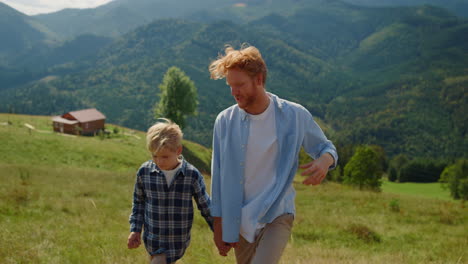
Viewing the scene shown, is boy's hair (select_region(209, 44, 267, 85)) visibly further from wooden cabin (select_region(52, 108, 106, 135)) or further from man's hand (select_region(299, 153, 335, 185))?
wooden cabin (select_region(52, 108, 106, 135))

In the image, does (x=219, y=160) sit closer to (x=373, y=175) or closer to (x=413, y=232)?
(x=413, y=232)

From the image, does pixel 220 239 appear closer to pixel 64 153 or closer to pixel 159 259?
pixel 159 259

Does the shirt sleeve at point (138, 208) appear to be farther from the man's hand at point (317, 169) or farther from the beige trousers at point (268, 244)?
the man's hand at point (317, 169)

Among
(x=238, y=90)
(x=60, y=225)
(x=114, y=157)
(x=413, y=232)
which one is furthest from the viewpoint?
(x=114, y=157)

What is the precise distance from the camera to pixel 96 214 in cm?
932

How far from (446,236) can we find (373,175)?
143 feet

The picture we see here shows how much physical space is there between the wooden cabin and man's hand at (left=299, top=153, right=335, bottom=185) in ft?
184

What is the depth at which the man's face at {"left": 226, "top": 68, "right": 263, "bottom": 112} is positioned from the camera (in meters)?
3.46

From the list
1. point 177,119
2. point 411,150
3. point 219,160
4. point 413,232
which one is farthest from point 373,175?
point 411,150

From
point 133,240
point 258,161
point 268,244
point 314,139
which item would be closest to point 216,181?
point 258,161

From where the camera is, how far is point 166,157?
12.7 ft

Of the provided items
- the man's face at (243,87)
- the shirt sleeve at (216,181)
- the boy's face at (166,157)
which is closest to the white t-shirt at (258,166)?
the man's face at (243,87)

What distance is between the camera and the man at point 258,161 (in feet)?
11.4

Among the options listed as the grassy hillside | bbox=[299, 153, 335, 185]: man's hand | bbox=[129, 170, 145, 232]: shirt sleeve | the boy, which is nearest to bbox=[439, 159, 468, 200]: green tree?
the grassy hillside
